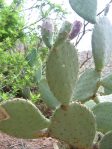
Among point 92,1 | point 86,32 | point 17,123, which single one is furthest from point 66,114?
point 86,32

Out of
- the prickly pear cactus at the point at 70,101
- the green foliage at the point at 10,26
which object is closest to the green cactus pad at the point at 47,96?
the prickly pear cactus at the point at 70,101

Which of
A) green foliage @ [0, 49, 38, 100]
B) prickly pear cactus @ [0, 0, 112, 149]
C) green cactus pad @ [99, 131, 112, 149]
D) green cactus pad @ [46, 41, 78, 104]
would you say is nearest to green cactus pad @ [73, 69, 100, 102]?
prickly pear cactus @ [0, 0, 112, 149]

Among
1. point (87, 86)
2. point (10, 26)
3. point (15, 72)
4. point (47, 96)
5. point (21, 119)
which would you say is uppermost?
point (10, 26)

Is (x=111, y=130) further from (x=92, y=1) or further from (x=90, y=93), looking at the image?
(x=92, y=1)

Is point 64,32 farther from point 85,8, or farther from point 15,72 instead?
point 15,72

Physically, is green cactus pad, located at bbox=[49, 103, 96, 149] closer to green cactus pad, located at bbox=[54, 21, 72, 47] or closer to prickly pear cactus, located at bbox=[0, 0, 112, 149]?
prickly pear cactus, located at bbox=[0, 0, 112, 149]

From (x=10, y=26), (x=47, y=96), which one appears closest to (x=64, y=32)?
(x=47, y=96)
